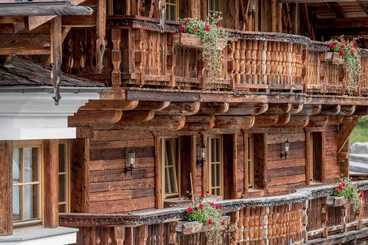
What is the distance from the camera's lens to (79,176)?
68.5ft

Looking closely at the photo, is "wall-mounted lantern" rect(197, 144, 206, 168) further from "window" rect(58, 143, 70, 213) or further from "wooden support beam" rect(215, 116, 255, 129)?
"window" rect(58, 143, 70, 213)

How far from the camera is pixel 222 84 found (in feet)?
71.8

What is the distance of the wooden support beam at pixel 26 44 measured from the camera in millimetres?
16156

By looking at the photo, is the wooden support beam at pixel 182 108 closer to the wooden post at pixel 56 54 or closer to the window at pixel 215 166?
the window at pixel 215 166

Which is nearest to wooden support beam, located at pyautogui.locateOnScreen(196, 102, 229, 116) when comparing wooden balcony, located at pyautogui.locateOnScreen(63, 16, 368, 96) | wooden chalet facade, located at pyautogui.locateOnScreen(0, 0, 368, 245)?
wooden chalet facade, located at pyautogui.locateOnScreen(0, 0, 368, 245)

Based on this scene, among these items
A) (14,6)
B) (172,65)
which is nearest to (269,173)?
(172,65)

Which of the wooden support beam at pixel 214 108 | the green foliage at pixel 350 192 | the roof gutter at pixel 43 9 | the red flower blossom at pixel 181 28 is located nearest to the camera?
the roof gutter at pixel 43 9

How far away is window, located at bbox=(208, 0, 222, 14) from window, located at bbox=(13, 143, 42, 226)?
7.54m

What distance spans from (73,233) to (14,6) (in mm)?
4073

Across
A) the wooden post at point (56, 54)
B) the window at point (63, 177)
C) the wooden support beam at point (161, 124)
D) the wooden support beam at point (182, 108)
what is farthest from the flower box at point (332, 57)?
the wooden post at point (56, 54)

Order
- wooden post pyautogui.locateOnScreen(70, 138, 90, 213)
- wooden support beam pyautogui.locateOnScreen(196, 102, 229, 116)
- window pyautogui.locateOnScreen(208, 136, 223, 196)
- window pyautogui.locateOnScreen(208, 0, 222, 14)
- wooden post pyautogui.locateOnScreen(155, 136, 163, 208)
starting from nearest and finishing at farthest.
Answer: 1. wooden post pyautogui.locateOnScreen(70, 138, 90, 213)
2. wooden support beam pyautogui.locateOnScreen(196, 102, 229, 116)
3. wooden post pyautogui.locateOnScreen(155, 136, 163, 208)
4. window pyautogui.locateOnScreen(208, 0, 222, 14)
5. window pyautogui.locateOnScreen(208, 136, 223, 196)

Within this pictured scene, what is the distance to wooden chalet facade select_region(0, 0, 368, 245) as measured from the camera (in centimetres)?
1847

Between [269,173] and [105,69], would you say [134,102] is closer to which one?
[105,69]

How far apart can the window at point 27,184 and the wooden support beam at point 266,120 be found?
821 cm
